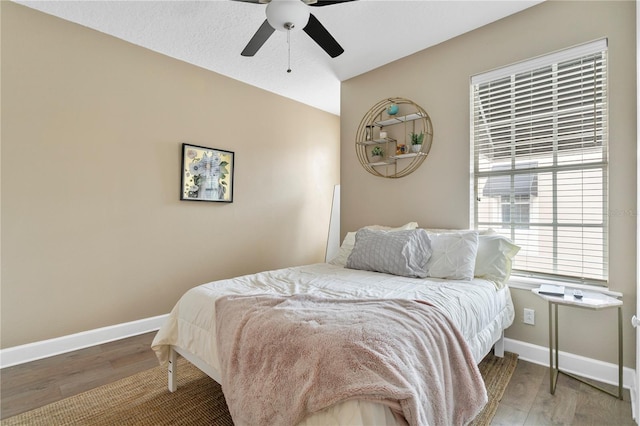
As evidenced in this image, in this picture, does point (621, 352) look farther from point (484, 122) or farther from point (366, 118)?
point (366, 118)

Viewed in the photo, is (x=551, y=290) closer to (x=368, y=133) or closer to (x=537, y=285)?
(x=537, y=285)

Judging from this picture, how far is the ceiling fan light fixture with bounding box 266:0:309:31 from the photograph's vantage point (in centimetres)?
186

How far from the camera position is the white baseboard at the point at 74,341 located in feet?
7.70

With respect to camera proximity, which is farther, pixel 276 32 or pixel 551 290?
pixel 276 32

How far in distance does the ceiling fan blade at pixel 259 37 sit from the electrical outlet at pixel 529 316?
2863mm

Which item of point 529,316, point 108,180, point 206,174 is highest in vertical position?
point 206,174

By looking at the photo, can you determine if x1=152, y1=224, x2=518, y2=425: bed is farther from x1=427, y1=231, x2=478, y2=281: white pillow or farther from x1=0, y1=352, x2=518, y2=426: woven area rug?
x1=0, y1=352, x2=518, y2=426: woven area rug

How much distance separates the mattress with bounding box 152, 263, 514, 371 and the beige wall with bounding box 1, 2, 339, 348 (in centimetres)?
134

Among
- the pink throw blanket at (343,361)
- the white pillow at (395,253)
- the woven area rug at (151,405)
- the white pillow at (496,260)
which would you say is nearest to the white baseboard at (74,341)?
the woven area rug at (151,405)

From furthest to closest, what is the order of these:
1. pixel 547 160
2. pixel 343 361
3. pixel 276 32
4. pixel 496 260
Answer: pixel 276 32 < pixel 547 160 < pixel 496 260 < pixel 343 361

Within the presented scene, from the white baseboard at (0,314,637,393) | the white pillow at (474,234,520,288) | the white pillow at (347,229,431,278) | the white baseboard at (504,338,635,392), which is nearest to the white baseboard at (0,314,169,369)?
the white baseboard at (0,314,637,393)

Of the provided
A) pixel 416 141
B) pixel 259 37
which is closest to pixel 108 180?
pixel 259 37

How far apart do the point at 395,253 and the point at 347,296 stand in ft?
2.60

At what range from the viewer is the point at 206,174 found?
3.47 m
